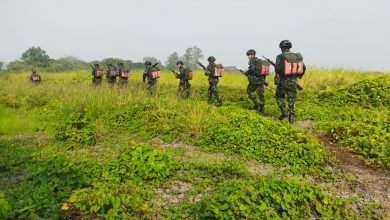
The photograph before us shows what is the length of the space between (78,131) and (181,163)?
2.83 m

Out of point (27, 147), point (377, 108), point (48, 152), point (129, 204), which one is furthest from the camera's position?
point (377, 108)

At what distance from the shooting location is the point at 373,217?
370 centimetres

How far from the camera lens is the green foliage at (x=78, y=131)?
20.6 feet

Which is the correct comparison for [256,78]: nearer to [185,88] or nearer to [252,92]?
[252,92]

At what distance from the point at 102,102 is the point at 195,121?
10.6 ft

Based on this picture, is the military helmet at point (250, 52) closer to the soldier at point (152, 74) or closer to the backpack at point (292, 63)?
the backpack at point (292, 63)

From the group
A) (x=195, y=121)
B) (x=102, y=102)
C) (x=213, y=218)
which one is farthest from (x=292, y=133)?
(x=102, y=102)

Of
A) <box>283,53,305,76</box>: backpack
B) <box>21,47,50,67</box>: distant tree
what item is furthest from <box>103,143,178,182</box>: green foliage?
<box>21,47,50,67</box>: distant tree

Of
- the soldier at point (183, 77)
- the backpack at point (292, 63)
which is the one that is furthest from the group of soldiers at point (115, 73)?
the backpack at point (292, 63)

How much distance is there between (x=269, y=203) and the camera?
356 cm

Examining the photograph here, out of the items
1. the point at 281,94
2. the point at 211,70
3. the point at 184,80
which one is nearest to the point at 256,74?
the point at 281,94

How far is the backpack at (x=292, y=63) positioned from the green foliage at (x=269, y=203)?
400 cm

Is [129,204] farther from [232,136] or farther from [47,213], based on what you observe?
[232,136]

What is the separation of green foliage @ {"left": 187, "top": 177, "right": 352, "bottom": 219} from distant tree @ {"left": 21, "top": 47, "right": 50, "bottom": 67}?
4301 centimetres
